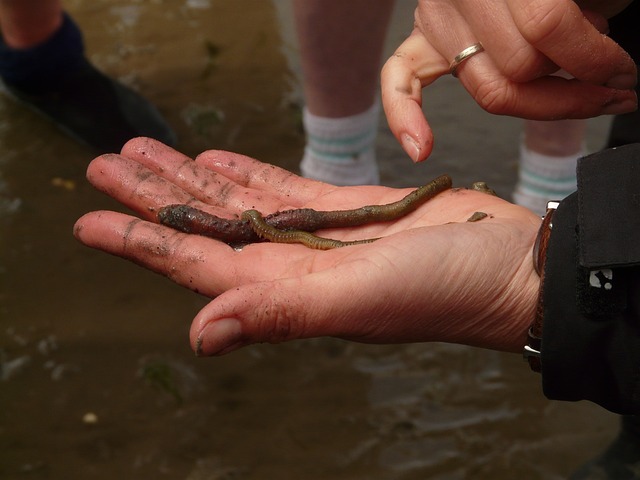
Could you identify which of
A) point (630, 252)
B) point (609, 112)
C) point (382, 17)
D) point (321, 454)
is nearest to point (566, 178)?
point (382, 17)

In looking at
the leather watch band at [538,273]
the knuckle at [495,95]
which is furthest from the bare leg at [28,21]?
the leather watch band at [538,273]

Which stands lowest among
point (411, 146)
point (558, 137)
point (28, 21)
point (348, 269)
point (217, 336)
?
point (217, 336)

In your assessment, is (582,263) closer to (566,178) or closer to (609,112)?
(609,112)

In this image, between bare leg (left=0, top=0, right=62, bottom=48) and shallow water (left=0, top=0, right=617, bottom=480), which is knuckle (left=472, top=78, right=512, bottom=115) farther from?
bare leg (left=0, top=0, right=62, bottom=48)

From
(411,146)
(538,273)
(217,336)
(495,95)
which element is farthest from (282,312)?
(495,95)

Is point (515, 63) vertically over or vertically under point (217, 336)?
over

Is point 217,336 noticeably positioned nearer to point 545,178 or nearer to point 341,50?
point 341,50

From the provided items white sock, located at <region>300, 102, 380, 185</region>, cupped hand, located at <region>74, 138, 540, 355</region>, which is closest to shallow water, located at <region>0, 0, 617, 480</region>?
white sock, located at <region>300, 102, 380, 185</region>
